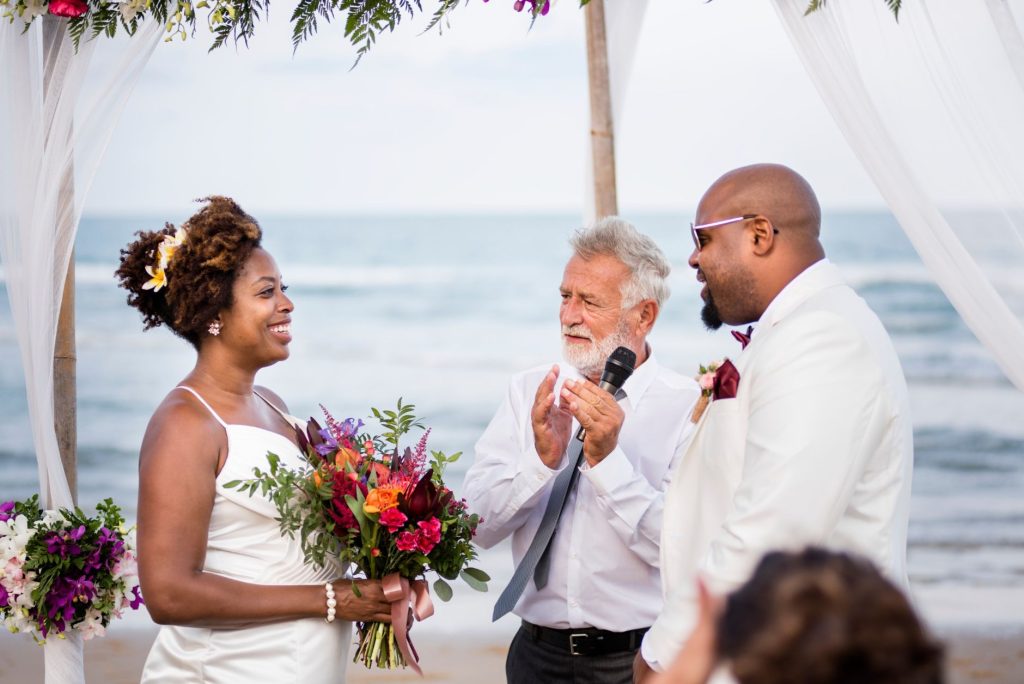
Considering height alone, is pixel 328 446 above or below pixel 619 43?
below

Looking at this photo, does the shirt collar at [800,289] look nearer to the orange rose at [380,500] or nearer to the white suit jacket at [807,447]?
the white suit jacket at [807,447]

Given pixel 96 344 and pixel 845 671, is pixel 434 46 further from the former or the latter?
pixel 845 671

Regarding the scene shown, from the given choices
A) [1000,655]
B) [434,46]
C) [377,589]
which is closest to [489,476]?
[377,589]

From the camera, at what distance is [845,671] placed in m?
1.30

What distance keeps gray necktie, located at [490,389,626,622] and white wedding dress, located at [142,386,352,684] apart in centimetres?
62

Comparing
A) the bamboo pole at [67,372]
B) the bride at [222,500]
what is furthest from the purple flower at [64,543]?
the bride at [222,500]

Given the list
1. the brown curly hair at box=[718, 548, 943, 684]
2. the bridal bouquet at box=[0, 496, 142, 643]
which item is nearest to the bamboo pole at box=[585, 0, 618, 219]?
the bridal bouquet at box=[0, 496, 142, 643]

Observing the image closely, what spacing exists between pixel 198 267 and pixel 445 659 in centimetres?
475

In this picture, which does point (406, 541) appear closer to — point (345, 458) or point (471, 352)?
point (345, 458)

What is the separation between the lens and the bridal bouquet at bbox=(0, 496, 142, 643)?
363 centimetres

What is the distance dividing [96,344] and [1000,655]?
53.9ft

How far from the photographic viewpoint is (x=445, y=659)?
741cm

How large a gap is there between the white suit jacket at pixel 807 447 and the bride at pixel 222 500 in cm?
113

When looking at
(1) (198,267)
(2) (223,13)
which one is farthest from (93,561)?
(2) (223,13)
